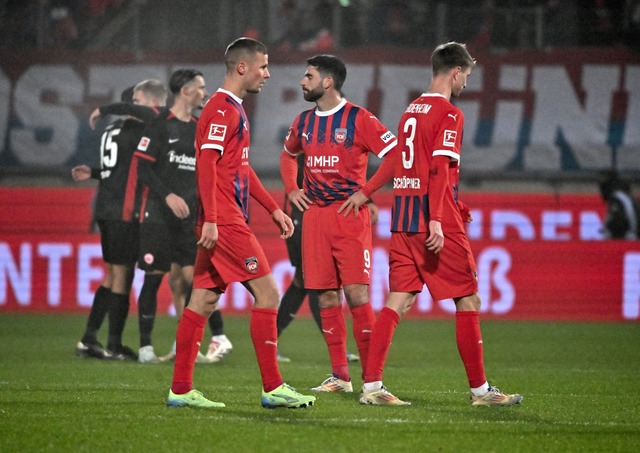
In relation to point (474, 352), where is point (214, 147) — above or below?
above

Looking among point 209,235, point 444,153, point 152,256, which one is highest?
point 444,153

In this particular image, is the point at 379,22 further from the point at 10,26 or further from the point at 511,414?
the point at 511,414

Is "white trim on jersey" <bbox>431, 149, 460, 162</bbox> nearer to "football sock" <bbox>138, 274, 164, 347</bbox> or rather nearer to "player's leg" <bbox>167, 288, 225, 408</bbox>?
"player's leg" <bbox>167, 288, 225, 408</bbox>

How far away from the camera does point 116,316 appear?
9453 mm

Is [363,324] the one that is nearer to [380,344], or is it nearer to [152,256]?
[380,344]

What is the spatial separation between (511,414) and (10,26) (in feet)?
47.6

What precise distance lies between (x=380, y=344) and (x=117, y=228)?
383 centimetres

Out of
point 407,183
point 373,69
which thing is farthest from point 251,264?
point 373,69

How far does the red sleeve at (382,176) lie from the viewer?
22.8ft

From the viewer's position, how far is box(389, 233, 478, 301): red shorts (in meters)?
6.38

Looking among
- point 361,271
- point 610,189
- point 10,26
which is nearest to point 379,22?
point 610,189

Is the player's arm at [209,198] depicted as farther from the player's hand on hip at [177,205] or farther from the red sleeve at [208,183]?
the player's hand on hip at [177,205]

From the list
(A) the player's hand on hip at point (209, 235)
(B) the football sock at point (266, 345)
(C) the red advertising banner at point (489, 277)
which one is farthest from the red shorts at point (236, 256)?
(C) the red advertising banner at point (489, 277)

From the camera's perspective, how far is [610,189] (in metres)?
17.6
